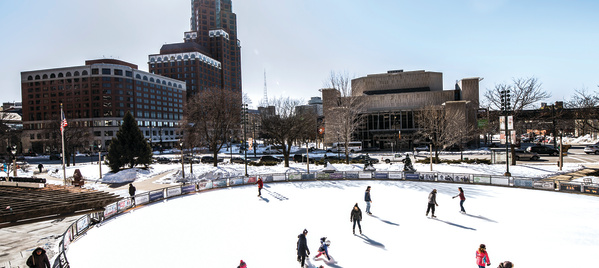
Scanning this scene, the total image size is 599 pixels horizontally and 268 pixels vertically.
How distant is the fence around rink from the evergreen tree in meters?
18.8

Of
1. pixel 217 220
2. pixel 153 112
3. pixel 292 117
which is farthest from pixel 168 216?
pixel 153 112

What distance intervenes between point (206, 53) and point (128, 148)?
348 ft

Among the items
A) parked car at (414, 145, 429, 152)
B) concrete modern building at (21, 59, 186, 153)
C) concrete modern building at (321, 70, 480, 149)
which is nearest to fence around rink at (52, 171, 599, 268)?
parked car at (414, 145, 429, 152)

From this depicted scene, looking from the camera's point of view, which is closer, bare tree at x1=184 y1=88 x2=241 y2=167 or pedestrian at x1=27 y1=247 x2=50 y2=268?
pedestrian at x1=27 y1=247 x2=50 y2=268

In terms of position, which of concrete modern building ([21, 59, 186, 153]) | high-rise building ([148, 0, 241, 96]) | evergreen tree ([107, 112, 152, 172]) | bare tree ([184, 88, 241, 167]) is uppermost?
high-rise building ([148, 0, 241, 96])

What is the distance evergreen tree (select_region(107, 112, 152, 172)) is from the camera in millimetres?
36438

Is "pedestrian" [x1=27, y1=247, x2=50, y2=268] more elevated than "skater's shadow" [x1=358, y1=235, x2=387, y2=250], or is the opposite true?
"pedestrian" [x1=27, y1=247, x2=50, y2=268]

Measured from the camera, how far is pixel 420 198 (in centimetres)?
2020

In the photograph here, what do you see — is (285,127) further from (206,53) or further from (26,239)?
(206,53)

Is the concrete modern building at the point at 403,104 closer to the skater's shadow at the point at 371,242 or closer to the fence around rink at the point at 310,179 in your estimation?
the fence around rink at the point at 310,179

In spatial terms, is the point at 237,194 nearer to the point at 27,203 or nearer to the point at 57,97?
the point at 27,203

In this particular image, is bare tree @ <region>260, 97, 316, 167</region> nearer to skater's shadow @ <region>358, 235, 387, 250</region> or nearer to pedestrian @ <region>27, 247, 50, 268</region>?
skater's shadow @ <region>358, 235, 387, 250</region>

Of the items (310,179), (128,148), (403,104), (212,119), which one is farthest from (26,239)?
(403,104)

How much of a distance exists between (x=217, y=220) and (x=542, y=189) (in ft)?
80.9
